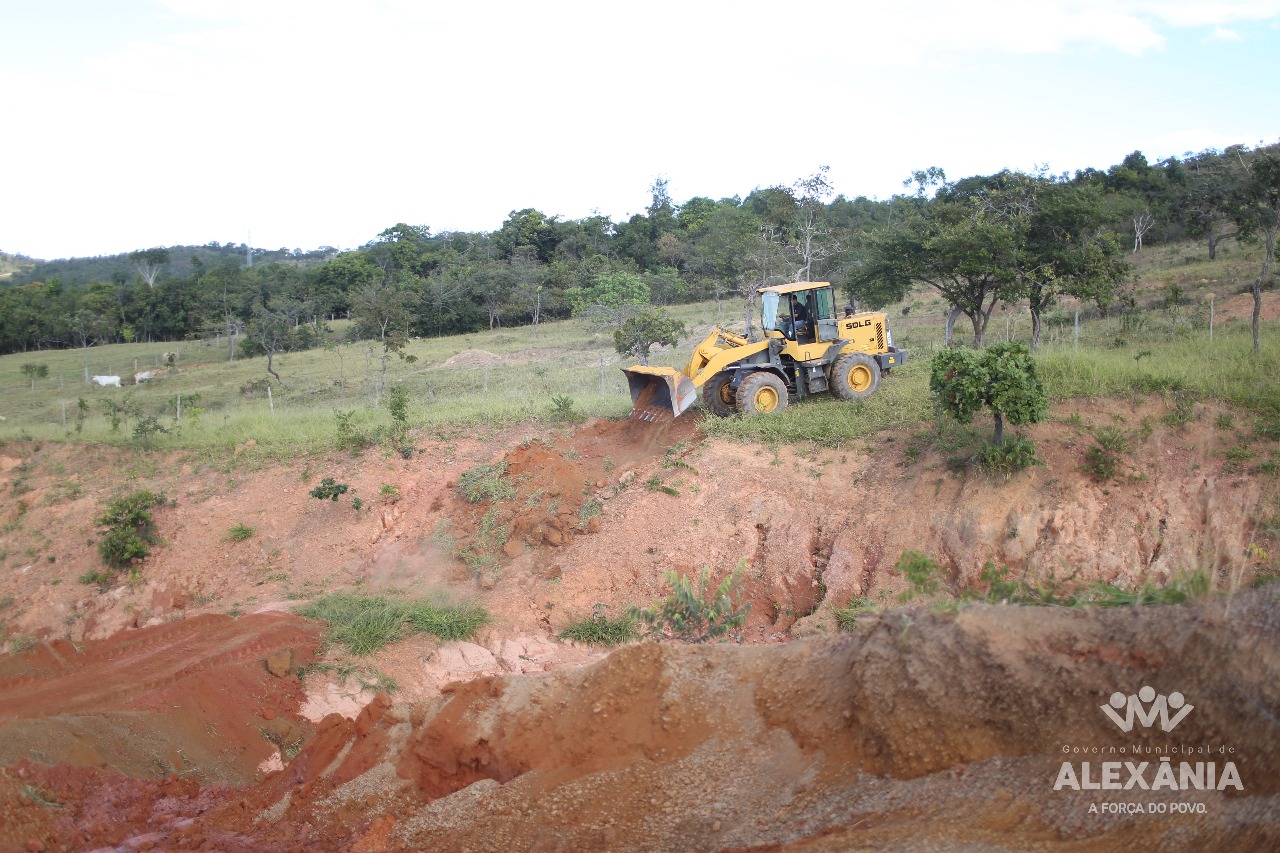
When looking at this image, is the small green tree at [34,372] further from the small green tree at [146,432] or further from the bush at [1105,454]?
the bush at [1105,454]

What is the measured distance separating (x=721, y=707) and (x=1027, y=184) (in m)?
17.5

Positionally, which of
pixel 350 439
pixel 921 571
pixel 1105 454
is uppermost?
pixel 350 439

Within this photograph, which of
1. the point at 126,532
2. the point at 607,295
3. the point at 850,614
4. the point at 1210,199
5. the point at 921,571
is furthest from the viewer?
the point at 607,295

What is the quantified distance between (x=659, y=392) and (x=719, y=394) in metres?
1.12

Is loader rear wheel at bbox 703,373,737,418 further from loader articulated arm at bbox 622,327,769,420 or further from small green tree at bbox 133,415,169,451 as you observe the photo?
small green tree at bbox 133,415,169,451

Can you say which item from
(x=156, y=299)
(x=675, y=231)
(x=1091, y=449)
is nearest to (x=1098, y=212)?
(x=1091, y=449)

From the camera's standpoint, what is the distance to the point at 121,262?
107 meters

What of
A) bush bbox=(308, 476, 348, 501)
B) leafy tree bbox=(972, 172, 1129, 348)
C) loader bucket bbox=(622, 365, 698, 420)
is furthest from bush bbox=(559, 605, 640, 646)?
leafy tree bbox=(972, 172, 1129, 348)

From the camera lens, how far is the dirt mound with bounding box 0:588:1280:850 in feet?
14.8

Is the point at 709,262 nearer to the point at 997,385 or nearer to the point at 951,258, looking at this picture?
the point at 951,258

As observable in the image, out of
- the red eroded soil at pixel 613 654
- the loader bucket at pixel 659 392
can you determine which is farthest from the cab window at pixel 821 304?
the red eroded soil at pixel 613 654

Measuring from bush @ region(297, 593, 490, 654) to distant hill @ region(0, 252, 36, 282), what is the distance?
4190 inches

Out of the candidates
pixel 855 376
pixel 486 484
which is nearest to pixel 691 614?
pixel 486 484

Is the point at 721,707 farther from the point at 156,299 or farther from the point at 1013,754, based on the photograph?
the point at 156,299
